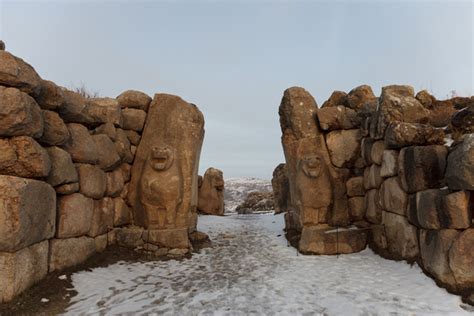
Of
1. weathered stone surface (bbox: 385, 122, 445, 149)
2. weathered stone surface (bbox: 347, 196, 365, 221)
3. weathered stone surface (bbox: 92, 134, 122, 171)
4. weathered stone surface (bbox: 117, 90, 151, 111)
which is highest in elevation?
weathered stone surface (bbox: 117, 90, 151, 111)

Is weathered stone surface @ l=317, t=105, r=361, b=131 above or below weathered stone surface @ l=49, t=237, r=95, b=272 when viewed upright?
above

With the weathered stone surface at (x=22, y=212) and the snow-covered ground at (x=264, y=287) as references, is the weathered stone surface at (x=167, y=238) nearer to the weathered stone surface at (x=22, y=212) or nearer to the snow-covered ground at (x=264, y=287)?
the snow-covered ground at (x=264, y=287)

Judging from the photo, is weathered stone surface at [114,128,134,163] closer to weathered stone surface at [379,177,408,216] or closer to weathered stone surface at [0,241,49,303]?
weathered stone surface at [0,241,49,303]

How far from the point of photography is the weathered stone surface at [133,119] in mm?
7504

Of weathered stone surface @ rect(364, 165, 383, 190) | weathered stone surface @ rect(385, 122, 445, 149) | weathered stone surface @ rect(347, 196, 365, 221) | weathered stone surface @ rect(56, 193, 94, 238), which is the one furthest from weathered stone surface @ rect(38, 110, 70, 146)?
weathered stone surface @ rect(347, 196, 365, 221)

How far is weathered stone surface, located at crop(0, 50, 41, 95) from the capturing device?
398 cm

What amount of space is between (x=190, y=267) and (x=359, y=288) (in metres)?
3.07

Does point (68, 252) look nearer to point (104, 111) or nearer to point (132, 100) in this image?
point (104, 111)

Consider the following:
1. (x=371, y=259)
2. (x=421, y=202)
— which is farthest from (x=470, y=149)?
(x=371, y=259)

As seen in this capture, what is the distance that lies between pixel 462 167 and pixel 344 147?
371 centimetres

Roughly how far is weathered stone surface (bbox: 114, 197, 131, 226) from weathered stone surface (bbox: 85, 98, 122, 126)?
174 cm

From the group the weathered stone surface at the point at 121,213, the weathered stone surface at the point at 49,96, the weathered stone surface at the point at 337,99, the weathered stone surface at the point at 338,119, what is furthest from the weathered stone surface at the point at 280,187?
the weathered stone surface at the point at 49,96

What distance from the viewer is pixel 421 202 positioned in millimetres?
4711

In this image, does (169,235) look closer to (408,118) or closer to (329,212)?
(329,212)
